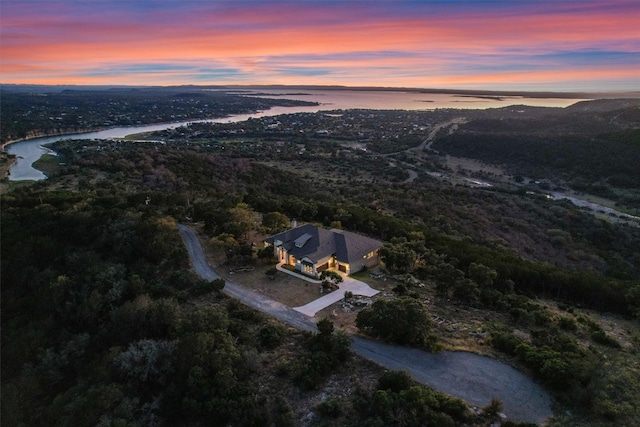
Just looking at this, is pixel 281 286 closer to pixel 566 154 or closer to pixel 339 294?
pixel 339 294

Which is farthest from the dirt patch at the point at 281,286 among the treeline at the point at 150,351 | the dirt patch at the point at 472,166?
the dirt patch at the point at 472,166

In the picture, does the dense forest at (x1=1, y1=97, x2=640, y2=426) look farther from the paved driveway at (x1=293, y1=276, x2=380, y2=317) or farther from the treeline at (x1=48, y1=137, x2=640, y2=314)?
the paved driveway at (x1=293, y1=276, x2=380, y2=317)

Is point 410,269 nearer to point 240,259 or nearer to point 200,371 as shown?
point 240,259

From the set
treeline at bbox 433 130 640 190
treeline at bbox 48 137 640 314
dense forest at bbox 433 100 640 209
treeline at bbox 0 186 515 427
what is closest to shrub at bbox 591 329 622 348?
treeline at bbox 48 137 640 314

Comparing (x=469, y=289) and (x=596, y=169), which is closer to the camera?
(x=469, y=289)

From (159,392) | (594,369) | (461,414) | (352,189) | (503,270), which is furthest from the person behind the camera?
(352,189)

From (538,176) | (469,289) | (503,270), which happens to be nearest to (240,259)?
(469,289)

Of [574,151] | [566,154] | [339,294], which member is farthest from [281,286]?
[574,151]
